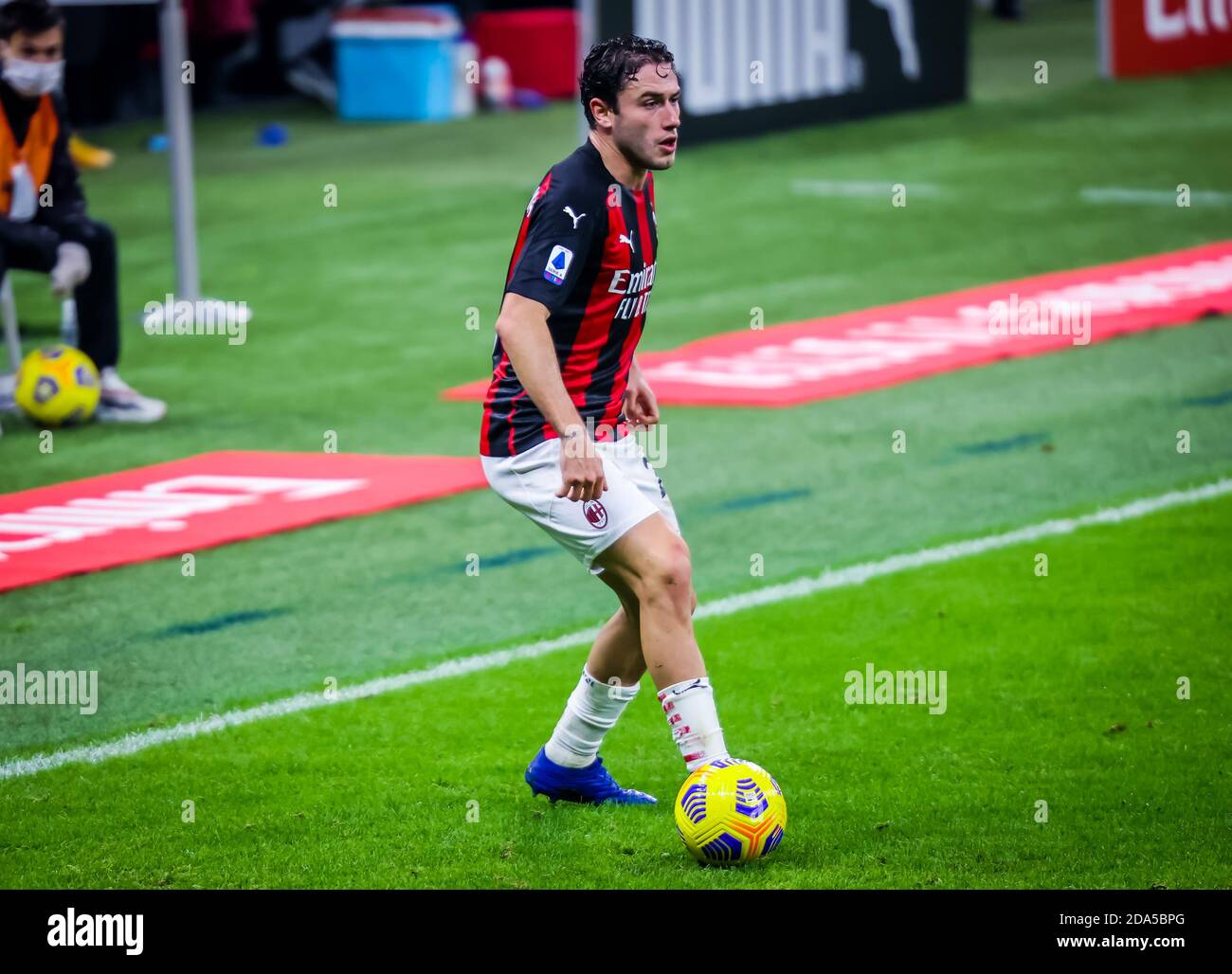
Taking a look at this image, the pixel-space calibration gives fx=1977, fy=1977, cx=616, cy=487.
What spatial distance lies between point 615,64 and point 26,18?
6.38 meters

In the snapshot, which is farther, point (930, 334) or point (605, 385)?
point (930, 334)

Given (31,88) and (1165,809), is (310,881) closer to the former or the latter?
(1165,809)

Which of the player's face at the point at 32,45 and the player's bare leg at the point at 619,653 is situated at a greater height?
the player's face at the point at 32,45

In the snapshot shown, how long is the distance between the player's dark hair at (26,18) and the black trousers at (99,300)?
3.73ft

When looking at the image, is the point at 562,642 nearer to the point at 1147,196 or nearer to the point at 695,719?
the point at 695,719

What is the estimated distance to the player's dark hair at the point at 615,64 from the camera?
5.41 m

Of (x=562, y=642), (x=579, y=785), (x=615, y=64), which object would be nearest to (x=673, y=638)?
(x=579, y=785)

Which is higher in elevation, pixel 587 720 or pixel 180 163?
pixel 180 163

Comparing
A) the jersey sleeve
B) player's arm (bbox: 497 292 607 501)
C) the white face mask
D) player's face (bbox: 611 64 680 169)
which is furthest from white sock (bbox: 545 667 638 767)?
the white face mask

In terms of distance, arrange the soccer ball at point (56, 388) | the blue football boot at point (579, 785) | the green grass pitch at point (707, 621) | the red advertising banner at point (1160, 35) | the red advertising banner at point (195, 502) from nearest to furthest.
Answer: the green grass pitch at point (707, 621), the blue football boot at point (579, 785), the red advertising banner at point (195, 502), the soccer ball at point (56, 388), the red advertising banner at point (1160, 35)

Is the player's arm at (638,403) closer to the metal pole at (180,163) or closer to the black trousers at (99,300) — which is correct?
the black trousers at (99,300)

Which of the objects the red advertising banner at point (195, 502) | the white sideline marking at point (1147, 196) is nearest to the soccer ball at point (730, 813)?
the red advertising banner at point (195, 502)

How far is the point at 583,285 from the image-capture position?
18.0ft

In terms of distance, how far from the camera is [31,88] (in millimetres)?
10938
